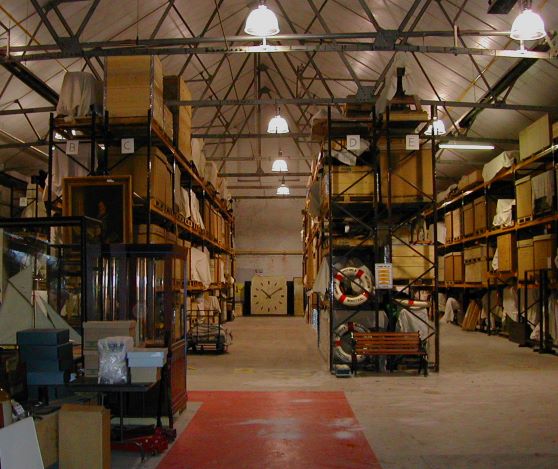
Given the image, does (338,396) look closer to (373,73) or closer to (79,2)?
(79,2)

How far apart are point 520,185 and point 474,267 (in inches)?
180

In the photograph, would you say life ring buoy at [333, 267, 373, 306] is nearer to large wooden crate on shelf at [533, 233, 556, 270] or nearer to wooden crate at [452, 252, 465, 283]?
large wooden crate on shelf at [533, 233, 556, 270]

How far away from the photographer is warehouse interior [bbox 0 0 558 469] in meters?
5.62

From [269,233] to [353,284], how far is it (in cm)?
1892

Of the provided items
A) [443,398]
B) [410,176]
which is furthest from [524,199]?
[443,398]

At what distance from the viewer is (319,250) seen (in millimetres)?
13859

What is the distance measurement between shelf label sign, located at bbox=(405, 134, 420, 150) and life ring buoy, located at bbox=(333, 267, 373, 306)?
2422mm

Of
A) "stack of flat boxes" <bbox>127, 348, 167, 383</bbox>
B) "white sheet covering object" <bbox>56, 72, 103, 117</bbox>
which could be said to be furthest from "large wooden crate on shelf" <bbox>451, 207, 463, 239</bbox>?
"stack of flat boxes" <bbox>127, 348, 167, 383</bbox>

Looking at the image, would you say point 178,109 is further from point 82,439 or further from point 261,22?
point 82,439

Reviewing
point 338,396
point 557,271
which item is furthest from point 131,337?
point 557,271

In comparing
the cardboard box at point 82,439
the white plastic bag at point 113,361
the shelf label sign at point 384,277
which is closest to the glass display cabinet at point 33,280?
the white plastic bag at point 113,361

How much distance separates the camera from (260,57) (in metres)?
21.7

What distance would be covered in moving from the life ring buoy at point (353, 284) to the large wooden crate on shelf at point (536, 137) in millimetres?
5749

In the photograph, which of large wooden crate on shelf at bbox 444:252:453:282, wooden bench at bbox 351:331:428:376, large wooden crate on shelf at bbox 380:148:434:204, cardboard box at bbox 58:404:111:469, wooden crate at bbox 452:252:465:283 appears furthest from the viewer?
large wooden crate on shelf at bbox 444:252:453:282
